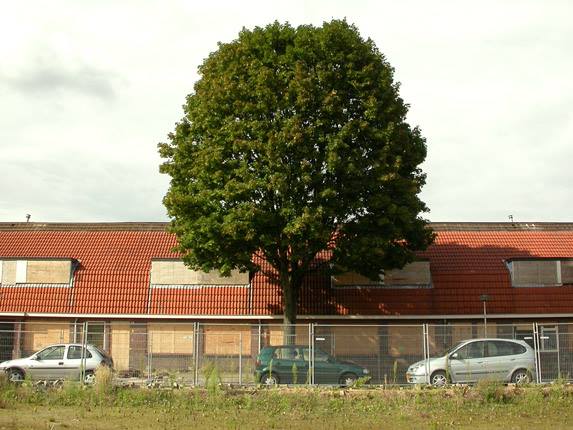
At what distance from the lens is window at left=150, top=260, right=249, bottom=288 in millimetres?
36000

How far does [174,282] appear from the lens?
36.2 metres

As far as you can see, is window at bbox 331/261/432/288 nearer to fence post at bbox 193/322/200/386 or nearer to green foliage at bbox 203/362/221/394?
fence post at bbox 193/322/200/386

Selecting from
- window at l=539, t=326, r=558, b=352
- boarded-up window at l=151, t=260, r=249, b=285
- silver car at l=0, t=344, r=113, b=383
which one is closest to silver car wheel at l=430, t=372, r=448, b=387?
window at l=539, t=326, r=558, b=352

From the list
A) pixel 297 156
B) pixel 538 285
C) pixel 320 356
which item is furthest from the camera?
pixel 538 285

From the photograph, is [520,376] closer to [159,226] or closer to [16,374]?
[16,374]

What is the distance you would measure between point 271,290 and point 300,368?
10711 millimetres

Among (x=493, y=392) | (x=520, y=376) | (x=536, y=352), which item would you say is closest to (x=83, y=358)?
(x=493, y=392)

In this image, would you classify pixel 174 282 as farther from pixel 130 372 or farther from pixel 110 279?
pixel 130 372

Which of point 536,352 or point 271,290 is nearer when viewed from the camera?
point 536,352

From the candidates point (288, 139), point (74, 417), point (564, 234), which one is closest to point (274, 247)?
point (288, 139)

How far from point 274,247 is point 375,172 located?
515 cm

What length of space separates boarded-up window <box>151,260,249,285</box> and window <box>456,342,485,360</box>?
1364cm

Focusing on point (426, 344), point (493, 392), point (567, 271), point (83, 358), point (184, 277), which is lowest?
point (493, 392)

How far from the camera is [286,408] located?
19812 millimetres
